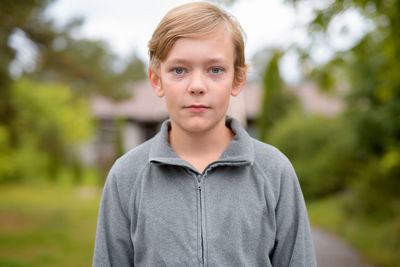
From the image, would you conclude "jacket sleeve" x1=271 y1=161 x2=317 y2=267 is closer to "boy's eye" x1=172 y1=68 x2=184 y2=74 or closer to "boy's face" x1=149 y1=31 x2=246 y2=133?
"boy's face" x1=149 y1=31 x2=246 y2=133

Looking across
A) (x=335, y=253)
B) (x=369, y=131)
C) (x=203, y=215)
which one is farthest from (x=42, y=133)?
(x=203, y=215)

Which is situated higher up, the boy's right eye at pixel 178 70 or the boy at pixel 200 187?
the boy's right eye at pixel 178 70

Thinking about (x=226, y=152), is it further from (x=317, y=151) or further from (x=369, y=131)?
(x=317, y=151)

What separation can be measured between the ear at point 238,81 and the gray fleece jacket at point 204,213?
A: 0.22 meters

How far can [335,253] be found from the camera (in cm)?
798

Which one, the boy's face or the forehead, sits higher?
the forehead

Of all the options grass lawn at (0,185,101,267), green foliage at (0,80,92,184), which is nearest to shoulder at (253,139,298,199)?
grass lawn at (0,185,101,267)

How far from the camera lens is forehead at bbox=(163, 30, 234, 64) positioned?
1.67 m

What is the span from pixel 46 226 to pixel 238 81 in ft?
36.7

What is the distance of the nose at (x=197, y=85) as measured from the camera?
1.66m

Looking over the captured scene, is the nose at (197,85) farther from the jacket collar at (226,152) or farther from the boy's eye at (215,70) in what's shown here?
the jacket collar at (226,152)

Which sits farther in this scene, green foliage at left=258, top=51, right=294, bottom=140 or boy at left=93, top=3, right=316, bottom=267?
green foliage at left=258, top=51, right=294, bottom=140

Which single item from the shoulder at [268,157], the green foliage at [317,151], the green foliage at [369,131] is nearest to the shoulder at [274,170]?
the shoulder at [268,157]

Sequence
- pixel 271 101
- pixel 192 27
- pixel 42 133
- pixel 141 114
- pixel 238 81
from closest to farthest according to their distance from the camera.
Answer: pixel 192 27, pixel 238 81, pixel 271 101, pixel 42 133, pixel 141 114
